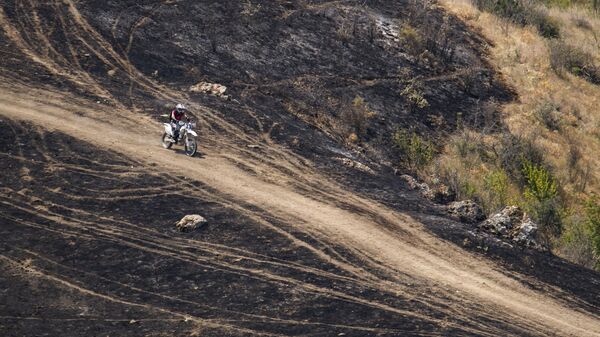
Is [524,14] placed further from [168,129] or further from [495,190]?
[168,129]

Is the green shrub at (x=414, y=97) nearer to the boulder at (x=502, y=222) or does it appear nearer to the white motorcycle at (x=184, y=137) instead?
the boulder at (x=502, y=222)

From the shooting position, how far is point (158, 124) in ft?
69.2

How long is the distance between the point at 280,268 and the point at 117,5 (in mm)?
17626

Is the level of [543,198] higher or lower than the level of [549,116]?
lower

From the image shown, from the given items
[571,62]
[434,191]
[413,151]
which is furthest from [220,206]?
[571,62]

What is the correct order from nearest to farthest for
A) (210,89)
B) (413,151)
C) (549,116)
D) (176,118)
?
(176,118), (413,151), (210,89), (549,116)

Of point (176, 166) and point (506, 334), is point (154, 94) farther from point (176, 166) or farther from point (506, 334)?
point (506, 334)

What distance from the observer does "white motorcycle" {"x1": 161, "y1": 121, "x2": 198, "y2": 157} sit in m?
19.2

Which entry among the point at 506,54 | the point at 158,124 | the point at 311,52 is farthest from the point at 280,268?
the point at 506,54

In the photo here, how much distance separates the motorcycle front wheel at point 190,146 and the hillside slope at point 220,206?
1.24ft

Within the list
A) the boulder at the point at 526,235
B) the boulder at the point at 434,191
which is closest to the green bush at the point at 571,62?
the boulder at the point at 434,191

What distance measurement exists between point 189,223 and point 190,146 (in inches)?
174

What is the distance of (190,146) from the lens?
1923cm

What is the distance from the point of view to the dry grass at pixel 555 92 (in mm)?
25594
